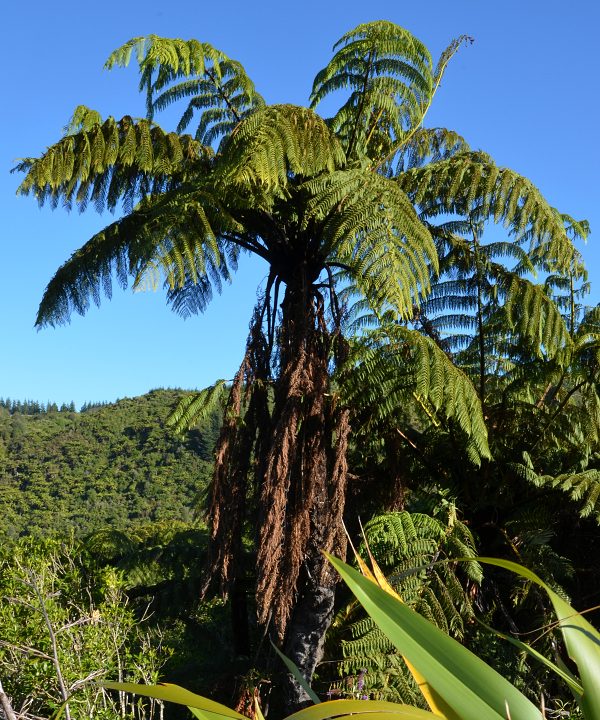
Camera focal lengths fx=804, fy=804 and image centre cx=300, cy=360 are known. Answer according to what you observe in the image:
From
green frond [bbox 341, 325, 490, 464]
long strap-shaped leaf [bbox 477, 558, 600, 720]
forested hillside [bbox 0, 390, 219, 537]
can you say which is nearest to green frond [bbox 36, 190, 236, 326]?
green frond [bbox 341, 325, 490, 464]

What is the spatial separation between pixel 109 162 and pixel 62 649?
2.66 m

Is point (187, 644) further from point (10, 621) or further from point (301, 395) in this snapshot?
point (301, 395)

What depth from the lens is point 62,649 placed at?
13.6ft

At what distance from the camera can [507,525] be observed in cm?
462

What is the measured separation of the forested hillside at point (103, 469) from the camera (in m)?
23.9

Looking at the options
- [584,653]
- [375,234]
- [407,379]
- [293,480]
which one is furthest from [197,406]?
[584,653]

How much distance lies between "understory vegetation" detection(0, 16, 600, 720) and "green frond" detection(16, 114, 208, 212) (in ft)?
0.06

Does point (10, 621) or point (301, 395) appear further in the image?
point (10, 621)

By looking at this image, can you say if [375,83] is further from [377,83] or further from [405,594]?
[405,594]

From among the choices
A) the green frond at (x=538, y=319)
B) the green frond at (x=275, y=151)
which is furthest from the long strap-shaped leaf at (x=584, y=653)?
the green frond at (x=538, y=319)

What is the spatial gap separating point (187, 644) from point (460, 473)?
9.36 ft

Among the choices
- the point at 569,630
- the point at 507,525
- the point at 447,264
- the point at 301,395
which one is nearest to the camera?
the point at 569,630

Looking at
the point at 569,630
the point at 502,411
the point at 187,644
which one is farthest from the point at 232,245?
the point at 569,630

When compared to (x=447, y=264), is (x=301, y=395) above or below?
below
